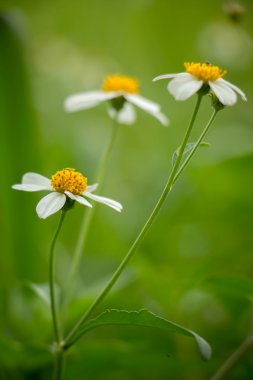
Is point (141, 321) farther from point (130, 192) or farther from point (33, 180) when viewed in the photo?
point (130, 192)

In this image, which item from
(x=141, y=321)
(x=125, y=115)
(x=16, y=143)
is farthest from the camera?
(x=16, y=143)

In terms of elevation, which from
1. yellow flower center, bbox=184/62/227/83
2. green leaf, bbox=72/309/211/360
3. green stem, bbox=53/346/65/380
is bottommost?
green stem, bbox=53/346/65/380

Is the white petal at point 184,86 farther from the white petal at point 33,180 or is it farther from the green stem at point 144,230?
the white petal at point 33,180

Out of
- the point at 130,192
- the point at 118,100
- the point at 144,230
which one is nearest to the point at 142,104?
the point at 118,100

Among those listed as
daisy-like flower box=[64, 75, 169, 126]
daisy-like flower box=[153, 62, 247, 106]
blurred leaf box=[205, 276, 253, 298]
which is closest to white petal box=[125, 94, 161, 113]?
daisy-like flower box=[64, 75, 169, 126]

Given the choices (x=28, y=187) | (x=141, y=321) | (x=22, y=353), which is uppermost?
(x=28, y=187)

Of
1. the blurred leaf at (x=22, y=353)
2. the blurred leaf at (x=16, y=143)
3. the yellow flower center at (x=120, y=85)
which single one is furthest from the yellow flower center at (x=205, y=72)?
the blurred leaf at (x=16, y=143)

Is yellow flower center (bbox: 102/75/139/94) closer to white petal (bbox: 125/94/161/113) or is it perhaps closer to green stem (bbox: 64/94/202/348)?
white petal (bbox: 125/94/161/113)
